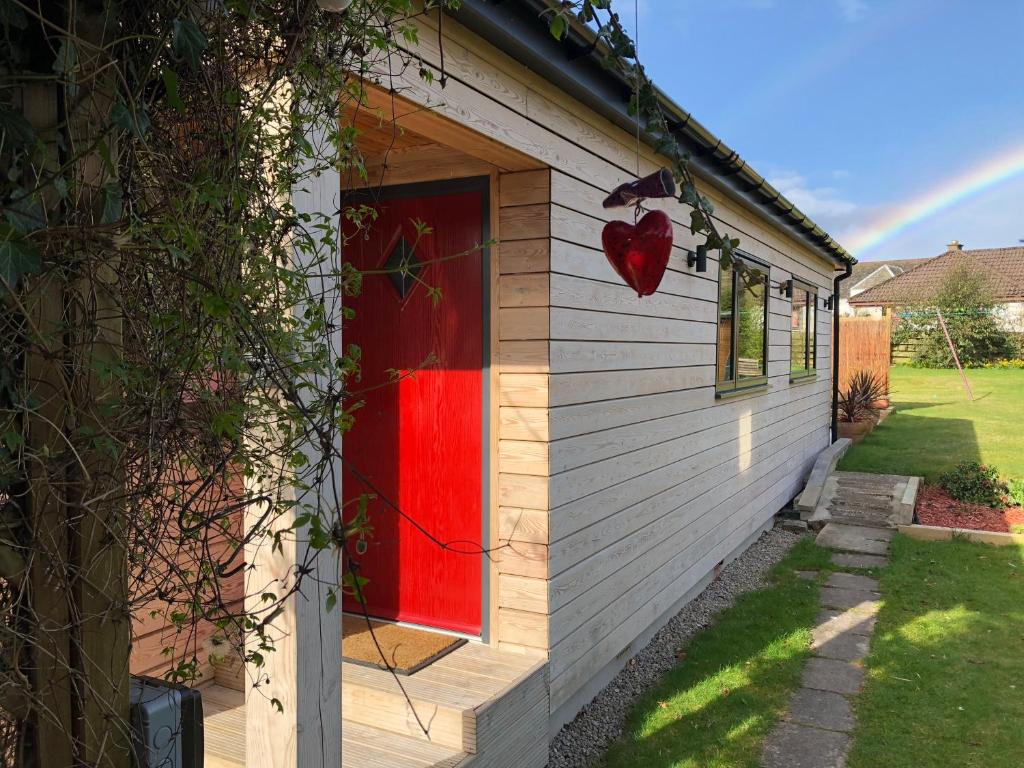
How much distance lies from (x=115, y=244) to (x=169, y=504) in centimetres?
49

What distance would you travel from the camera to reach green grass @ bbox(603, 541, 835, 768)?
3643 millimetres

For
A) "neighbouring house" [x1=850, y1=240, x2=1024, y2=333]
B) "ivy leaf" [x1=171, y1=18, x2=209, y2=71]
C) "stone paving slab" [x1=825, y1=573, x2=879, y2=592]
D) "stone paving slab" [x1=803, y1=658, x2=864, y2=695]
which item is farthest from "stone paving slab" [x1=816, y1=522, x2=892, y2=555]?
"neighbouring house" [x1=850, y1=240, x2=1024, y2=333]

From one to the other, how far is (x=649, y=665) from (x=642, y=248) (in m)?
3.14

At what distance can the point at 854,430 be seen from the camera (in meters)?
12.9

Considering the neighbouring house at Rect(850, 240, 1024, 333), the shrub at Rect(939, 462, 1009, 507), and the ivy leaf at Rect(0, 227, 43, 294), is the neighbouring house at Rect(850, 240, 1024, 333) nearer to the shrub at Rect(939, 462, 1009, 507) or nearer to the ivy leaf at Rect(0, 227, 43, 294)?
the shrub at Rect(939, 462, 1009, 507)

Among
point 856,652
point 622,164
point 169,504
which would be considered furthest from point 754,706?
point 169,504

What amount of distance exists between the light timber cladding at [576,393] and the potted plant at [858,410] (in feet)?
27.3

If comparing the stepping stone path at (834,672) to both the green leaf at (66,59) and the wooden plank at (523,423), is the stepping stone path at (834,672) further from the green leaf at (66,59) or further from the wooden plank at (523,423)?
the green leaf at (66,59)

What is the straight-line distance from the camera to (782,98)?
224 feet

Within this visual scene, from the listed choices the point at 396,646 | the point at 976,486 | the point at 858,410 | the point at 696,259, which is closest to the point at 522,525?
the point at 396,646

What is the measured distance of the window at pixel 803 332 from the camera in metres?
9.48

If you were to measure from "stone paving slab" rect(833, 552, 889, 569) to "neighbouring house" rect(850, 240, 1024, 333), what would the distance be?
105 ft

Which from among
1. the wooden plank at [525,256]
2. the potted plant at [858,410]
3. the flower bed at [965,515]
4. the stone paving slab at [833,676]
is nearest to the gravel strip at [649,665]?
the stone paving slab at [833,676]

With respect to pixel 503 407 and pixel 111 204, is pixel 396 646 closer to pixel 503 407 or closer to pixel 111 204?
pixel 503 407
